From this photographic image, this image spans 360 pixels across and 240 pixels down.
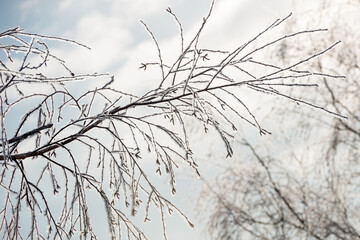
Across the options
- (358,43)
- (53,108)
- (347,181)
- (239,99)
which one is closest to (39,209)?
(53,108)


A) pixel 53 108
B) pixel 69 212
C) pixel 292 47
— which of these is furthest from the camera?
pixel 292 47

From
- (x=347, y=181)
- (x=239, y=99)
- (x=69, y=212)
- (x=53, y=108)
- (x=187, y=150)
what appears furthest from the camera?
(x=347, y=181)

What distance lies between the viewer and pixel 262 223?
5820 mm

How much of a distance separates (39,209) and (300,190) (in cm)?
460

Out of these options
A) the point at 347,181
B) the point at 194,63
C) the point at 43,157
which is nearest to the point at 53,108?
the point at 43,157

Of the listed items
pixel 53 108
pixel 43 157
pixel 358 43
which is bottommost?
pixel 43 157

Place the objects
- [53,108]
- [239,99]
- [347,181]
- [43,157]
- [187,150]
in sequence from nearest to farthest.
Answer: [187,150] → [239,99] → [43,157] → [53,108] → [347,181]

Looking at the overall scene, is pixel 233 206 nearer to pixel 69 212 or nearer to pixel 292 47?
pixel 292 47

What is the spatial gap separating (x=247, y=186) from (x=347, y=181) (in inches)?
43.9

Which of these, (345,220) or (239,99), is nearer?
(239,99)

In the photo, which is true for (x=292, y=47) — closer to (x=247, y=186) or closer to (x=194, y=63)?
(x=247, y=186)

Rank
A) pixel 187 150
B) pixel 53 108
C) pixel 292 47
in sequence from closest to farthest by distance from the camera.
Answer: pixel 187 150
pixel 53 108
pixel 292 47

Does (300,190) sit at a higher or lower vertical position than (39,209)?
higher

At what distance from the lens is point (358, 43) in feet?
18.2
